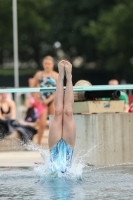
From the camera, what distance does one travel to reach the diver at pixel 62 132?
921cm

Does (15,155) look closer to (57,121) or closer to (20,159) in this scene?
(20,159)

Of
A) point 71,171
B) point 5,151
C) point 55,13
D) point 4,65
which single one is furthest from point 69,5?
point 71,171

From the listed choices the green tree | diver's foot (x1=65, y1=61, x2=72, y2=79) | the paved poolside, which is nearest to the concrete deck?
the paved poolside

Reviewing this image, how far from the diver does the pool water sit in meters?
0.20

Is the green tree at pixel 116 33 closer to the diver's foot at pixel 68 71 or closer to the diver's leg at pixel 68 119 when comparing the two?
the diver's foot at pixel 68 71

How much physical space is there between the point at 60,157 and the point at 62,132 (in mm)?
293

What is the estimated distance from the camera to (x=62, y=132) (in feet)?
30.5

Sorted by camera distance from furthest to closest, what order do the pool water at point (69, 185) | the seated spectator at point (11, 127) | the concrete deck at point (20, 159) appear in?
the seated spectator at point (11, 127), the concrete deck at point (20, 159), the pool water at point (69, 185)

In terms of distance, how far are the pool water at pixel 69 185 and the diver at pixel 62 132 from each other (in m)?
0.20

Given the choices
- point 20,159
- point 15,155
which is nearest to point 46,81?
point 15,155

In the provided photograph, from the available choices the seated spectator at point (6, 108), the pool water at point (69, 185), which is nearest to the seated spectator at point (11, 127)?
the seated spectator at point (6, 108)

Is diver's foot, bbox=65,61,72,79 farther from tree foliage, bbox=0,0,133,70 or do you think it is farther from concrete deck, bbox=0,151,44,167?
tree foliage, bbox=0,0,133,70

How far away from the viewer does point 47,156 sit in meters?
9.90

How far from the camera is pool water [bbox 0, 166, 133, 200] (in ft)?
25.7
